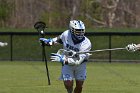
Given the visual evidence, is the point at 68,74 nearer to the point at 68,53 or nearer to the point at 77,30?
the point at 68,53

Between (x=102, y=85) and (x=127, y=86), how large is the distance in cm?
79

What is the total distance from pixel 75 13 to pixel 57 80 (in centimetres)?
2636

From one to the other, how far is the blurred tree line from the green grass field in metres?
19.5

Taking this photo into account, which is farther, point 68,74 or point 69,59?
point 68,74

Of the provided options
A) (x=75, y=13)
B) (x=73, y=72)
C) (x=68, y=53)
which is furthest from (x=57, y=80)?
(x=75, y=13)

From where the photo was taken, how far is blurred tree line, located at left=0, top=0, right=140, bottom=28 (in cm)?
4697

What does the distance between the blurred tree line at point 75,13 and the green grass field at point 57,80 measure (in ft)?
64.1

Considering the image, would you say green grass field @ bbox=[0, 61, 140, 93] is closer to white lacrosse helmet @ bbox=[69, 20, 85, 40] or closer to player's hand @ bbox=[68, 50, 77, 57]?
player's hand @ bbox=[68, 50, 77, 57]

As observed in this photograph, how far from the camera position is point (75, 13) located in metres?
47.4

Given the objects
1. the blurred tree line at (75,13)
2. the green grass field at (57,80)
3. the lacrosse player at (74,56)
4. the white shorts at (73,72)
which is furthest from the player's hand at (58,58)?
the blurred tree line at (75,13)

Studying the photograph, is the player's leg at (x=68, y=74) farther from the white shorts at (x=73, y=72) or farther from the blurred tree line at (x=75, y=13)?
the blurred tree line at (x=75, y=13)

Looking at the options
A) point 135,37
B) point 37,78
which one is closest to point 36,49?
point 135,37

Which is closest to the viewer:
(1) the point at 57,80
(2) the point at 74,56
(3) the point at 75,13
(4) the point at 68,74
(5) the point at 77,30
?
(5) the point at 77,30

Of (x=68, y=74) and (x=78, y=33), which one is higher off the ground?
(x=78, y=33)
